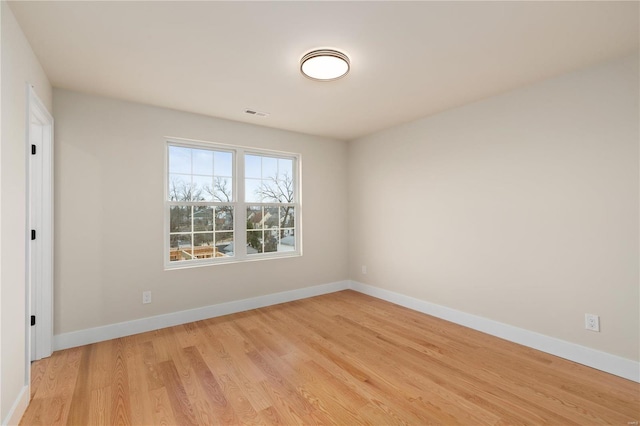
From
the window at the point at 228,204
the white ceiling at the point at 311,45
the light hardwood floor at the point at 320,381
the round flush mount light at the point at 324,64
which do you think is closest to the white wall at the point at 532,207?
the white ceiling at the point at 311,45

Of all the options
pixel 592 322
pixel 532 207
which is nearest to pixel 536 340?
pixel 592 322

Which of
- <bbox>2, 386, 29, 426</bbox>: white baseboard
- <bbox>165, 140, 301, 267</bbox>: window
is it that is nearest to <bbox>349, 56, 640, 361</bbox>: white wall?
<bbox>165, 140, 301, 267</bbox>: window

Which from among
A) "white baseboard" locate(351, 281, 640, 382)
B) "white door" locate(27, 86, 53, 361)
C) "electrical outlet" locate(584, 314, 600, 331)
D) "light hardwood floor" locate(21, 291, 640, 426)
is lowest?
"light hardwood floor" locate(21, 291, 640, 426)

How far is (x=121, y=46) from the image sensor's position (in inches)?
85.7

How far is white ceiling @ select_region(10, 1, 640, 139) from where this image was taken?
1.81m

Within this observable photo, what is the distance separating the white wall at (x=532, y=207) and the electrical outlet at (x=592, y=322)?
0.04 m

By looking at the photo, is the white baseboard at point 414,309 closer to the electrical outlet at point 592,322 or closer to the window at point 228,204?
the electrical outlet at point 592,322

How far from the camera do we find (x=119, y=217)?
315 cm

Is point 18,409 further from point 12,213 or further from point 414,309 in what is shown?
point 414,309

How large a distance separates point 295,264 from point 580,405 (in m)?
3.32

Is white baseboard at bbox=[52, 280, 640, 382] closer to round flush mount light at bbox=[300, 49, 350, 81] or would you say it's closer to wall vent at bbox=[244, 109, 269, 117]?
wall vent at bbox=[244, 109, 269, 117]

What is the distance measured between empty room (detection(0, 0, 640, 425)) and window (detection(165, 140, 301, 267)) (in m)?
0.03

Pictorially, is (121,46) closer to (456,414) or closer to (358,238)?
(456,414)

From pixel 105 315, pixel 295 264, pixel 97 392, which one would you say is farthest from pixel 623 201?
pixel 105 315
